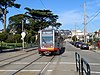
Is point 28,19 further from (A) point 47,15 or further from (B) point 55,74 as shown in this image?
(B) point 55,74

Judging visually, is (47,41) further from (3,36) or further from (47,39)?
(3,36)

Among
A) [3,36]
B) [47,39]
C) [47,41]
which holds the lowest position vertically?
[47,41]

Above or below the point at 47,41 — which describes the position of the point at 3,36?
above

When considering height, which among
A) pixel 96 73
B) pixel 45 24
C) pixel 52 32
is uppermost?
pixel 45 24

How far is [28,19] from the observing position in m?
91.9

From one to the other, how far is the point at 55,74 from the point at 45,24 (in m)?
77.8

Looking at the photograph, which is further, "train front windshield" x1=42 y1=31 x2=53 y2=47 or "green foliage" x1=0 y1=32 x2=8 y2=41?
"green foliage" x1=0 y1=32 x2=8 y2=41

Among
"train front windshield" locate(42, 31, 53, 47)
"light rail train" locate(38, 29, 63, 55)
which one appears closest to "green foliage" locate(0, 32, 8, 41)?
"light rail train" locate(38, 29, 63, 55)

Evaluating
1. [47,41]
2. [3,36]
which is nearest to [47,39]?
[47,41]

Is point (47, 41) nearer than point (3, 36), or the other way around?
point (47, 41)

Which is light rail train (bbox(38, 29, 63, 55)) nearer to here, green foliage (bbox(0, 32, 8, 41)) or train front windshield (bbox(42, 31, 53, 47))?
train front windshield (bbox(42, 31, 53, 47))

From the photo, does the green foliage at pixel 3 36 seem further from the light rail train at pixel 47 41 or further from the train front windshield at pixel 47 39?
the train front windshield at pixel 47 39

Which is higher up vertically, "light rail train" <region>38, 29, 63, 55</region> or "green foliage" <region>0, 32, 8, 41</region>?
"green foliage" <region>0, 32, 8, 41</region>

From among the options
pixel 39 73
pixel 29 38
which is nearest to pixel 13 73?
pixel 39 73
